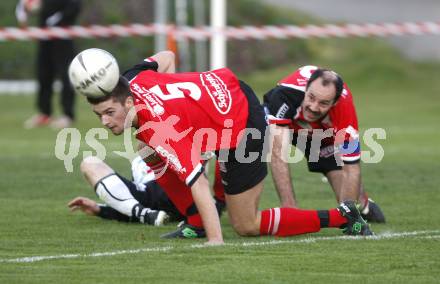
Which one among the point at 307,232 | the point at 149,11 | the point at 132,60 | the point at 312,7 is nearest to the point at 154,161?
the point at 307,232

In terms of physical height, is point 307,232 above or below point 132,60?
above

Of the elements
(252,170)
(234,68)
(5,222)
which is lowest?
(234,68)

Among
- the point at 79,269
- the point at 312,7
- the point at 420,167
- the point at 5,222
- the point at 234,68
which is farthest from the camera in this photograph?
the point at 312,7

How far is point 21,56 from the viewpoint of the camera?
2552cm

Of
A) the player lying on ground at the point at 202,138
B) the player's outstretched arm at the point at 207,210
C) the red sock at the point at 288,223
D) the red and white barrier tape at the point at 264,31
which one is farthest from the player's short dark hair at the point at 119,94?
the red and white barrier tape at the point at 264,31

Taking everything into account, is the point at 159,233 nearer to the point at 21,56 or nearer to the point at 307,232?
the point at 307,232

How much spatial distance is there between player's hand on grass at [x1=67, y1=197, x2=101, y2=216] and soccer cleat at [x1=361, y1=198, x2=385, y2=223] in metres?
2.11

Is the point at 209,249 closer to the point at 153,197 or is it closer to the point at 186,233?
the point at 186,233

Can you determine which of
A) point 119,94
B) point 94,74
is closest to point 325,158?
point 119,94

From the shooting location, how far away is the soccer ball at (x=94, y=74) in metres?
6.90

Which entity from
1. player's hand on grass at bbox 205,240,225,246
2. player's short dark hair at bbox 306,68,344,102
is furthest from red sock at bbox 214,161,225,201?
player's hand on grass at bbox 205,240,225,246

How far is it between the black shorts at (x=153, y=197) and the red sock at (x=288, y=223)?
1014 mm

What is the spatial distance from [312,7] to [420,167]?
17818 mm

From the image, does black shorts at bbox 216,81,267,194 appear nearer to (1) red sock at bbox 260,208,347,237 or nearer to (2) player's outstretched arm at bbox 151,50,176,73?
(1) red sock at bbox 260,208,347,237
